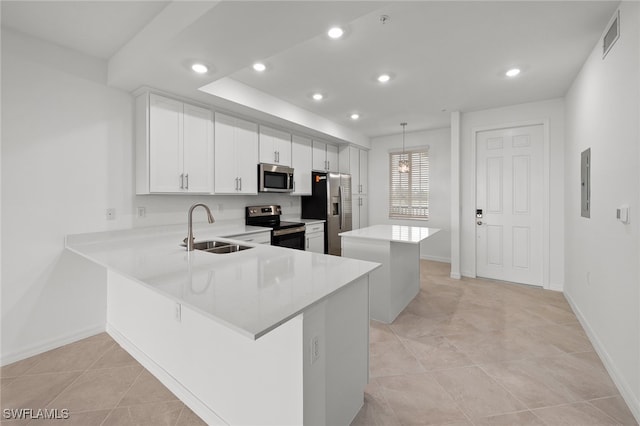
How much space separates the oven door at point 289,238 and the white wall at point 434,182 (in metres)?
2.64

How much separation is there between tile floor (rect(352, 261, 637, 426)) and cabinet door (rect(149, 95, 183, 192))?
259 cm

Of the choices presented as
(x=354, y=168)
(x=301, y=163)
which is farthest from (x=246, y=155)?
(x=354, y=168)

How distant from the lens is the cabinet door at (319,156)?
5.00 m

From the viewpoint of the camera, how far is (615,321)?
6.72ft

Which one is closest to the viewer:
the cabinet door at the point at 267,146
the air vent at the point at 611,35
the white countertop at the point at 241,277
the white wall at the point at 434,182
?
the white countertop at the point at 241,277

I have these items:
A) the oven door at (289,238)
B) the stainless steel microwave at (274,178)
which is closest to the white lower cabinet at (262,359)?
the oven door at (289,238)

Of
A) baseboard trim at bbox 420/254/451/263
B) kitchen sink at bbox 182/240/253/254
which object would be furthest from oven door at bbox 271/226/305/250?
baseboard trim at bbox 420/254/451/263

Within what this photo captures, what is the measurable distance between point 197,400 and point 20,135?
99.4 inches

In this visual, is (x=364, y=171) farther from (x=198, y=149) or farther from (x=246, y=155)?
(x=198, y=149)

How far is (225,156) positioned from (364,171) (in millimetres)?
3557

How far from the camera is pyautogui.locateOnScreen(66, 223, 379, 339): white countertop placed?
1049 millimetres

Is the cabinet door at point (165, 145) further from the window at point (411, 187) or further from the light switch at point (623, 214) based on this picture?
the window at point (411, 187)

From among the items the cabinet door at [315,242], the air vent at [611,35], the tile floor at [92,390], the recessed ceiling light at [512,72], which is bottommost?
the tile floor at [92,390]

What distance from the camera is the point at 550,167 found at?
3.94m
